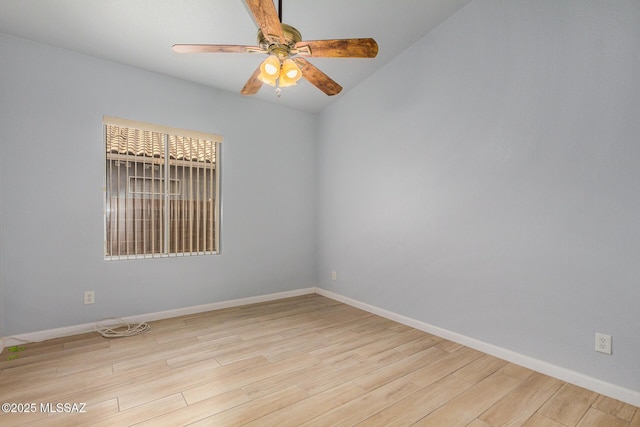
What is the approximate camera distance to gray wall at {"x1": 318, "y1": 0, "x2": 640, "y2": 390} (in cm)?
198

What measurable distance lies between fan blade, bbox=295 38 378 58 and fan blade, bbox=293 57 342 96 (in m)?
Result: 0.10

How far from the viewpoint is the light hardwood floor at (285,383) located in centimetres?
→ 176

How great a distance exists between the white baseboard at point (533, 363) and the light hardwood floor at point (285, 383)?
6 cm

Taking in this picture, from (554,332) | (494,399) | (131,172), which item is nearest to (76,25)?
(131,172)

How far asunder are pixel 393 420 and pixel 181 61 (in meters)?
3.52

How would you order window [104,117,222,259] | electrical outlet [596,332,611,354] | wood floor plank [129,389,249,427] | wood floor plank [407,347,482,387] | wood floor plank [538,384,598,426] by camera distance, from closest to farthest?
1. wood floor plank [129,389,249,427]
2. wood floor plank [538,384,598,426]
3. electrical outlet [596,332,611,354]
4. wood floor plank [407,347,482,387]
5. window [104,117,222,259]

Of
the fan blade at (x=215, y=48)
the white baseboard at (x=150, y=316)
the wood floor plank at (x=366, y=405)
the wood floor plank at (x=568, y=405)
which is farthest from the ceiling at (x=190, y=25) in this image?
the wood floor plank at (x=568, y=405)

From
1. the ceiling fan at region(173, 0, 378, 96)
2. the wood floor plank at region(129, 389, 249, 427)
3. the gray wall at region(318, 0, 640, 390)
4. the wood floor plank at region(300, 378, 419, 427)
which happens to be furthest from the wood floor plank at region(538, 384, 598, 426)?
the ceiling fan at region(173, 0, 378, 96)

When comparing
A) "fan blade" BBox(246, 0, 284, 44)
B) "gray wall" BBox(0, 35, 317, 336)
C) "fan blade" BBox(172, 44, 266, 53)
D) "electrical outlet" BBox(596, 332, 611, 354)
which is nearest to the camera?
"fan blade" BBox(246, 0, 284, 44)

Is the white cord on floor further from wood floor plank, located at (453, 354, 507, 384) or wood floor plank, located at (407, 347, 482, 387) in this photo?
wood floor plank, located at (453, 354, 507, 384)

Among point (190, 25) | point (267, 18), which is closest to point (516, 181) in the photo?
point (267, 18)

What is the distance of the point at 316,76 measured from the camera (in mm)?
2174

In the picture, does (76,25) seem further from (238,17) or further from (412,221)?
(412,221)

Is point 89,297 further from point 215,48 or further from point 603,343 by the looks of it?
point 603,343
